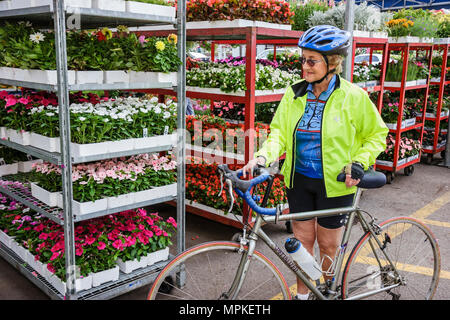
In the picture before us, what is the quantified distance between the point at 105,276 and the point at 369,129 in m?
2.09

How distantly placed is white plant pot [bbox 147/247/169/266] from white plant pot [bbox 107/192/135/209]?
1.66 feet

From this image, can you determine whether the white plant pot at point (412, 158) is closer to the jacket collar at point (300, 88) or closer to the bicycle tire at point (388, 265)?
the bicycle tire at point (388, 265)

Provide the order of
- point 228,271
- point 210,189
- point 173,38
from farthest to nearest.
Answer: point 210,189, point 173,38, point 228,271

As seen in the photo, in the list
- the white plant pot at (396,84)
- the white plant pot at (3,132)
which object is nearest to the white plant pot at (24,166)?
the white plant pot at (3,132)

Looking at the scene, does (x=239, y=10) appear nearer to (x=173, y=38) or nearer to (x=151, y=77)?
(x=173, y=38)

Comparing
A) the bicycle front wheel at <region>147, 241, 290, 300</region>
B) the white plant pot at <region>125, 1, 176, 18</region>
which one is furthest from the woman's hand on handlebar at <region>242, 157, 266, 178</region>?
the white plant pot at <region>125, 1, 176, 18</region>

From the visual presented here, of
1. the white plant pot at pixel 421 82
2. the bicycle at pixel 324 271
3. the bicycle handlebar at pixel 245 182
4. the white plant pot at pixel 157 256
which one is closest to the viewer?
the bicycle handlebar at pixel 245 182

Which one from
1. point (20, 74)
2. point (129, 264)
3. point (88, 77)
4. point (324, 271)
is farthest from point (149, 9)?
point (324, 271)

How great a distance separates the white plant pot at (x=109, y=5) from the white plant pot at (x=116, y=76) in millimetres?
440

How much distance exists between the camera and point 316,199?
2840 millimetres

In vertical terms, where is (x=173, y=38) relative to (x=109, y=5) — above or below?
A: below

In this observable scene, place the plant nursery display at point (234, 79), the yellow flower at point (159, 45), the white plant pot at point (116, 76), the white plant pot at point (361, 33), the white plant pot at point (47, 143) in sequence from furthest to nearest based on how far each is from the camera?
1. the white plant pot at point (361, 33)
2. the plant nursery display at point (234, 79)
3. the yellow flower at point (159, 45)
4. the white plant pot at point (116, 76)
5. the white plant pot at point (47, 143)

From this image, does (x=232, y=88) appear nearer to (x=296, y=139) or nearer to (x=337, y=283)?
(x=296, y=139)

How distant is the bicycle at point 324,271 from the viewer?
7.59ft
